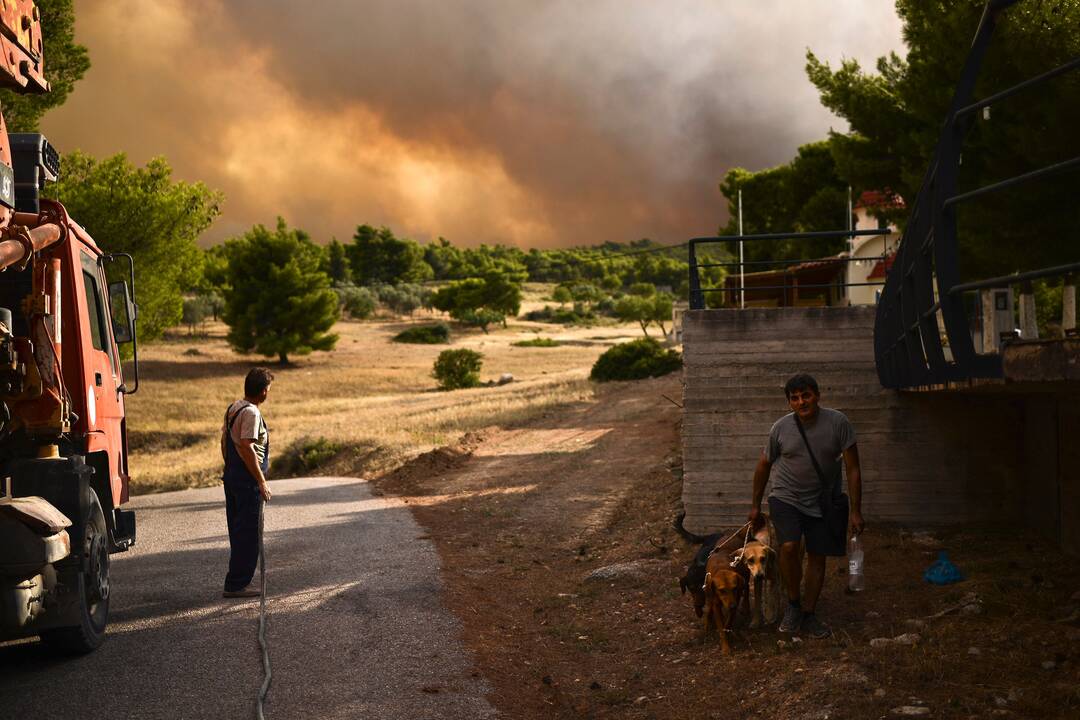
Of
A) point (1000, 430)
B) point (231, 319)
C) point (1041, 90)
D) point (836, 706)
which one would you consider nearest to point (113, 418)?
point (836, 706)

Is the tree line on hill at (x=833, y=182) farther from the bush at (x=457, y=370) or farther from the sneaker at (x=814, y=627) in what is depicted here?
the bush at (x=457, y=370)

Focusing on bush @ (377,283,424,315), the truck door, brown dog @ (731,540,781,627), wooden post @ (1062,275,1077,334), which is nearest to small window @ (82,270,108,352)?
A: the truck door

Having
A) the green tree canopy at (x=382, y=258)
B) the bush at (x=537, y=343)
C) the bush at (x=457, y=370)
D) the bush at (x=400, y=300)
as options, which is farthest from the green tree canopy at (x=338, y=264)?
the bush at (x=457, y=370)

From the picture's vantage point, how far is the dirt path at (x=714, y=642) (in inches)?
230

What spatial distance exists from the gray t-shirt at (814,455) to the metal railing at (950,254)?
2.27 ft

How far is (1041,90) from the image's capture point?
476 inches

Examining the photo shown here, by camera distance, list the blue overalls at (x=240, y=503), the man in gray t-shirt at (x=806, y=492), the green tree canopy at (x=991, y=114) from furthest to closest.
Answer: the green tree canopy at (x=991, y=114), the blue overalls at (x=240, y=503), the man in gray t-shirt at (x=806, y=492)

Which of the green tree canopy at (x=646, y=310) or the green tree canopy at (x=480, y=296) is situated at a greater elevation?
the green tree canopy at (x=480, y=296)

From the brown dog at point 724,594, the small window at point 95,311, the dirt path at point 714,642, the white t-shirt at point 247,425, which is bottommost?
the dirt path at point 714,642

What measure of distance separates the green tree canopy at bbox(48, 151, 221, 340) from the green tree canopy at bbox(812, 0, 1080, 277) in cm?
1713

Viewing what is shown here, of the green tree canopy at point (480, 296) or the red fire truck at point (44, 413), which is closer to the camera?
the red fire truck at point (44, 413)

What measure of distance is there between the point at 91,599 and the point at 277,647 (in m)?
1.30

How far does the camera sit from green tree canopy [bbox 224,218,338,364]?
57.0 metres

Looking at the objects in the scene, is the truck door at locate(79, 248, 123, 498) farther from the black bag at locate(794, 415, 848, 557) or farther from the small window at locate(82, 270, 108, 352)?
the black bag at locate(794, 415, 848, 557)
